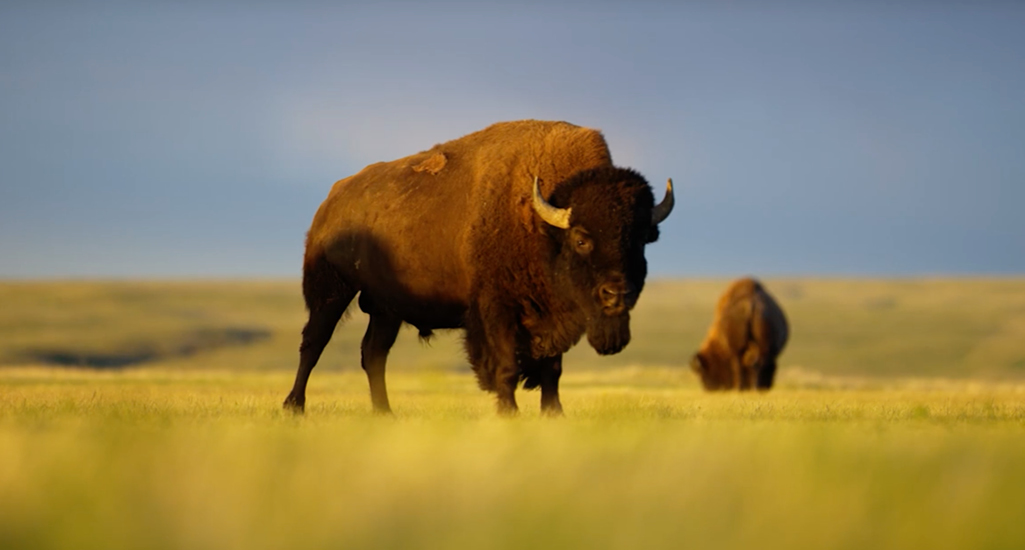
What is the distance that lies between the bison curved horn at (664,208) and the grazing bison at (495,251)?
1cm

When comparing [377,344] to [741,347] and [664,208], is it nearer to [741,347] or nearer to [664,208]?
[664,208]

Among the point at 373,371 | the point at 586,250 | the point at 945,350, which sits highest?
the point at 586,250

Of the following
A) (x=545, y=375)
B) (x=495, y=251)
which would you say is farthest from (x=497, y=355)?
(x=495, y=251)

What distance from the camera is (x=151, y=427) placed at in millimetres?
6484

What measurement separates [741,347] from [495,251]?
54.9 feet

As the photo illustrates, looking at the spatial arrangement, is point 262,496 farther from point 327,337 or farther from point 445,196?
point 327,337

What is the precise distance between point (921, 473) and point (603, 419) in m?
3.14

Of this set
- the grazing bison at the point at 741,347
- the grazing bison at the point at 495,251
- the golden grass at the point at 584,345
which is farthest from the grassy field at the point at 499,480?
the golden grass at the point at 584,345

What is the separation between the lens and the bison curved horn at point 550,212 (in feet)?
31.0

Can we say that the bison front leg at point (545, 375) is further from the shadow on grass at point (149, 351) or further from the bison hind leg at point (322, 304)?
the shadow on grass at point (149, 351)

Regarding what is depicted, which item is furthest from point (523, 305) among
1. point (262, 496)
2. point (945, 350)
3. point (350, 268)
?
point (945, 350)

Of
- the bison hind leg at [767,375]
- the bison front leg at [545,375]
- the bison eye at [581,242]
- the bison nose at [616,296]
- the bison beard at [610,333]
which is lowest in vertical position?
the bison hind leg at [767,375]

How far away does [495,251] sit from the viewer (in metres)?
10.2

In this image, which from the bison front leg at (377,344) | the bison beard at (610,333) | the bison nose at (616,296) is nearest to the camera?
the bison nose at (616,296)
